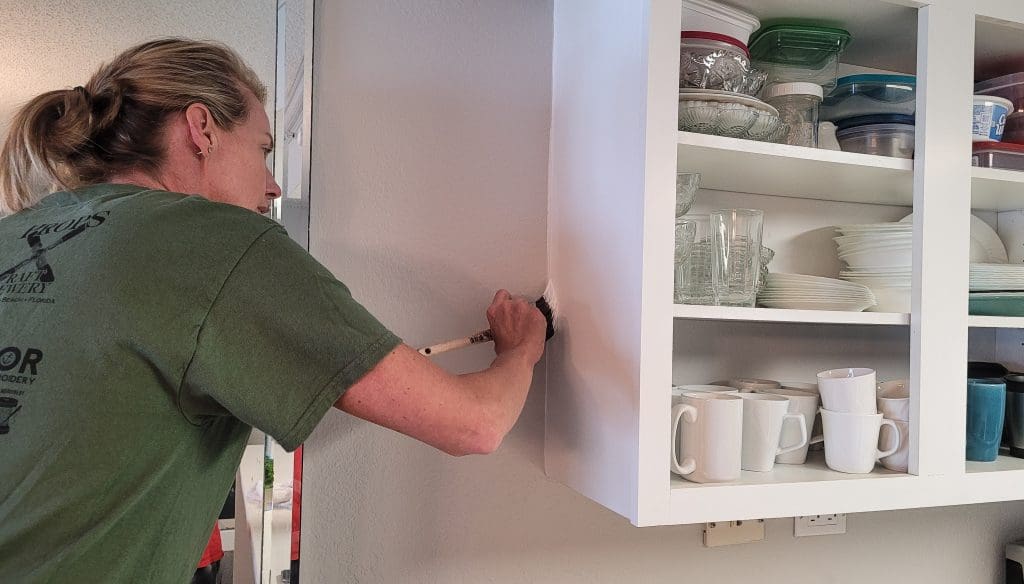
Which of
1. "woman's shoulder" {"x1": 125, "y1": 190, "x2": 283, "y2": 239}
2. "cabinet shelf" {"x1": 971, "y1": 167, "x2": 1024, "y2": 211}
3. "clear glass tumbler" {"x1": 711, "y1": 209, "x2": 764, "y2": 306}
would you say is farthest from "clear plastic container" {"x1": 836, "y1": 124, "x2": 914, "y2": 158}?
"woman's shoulder" {"x1": 125, "y1": 190, "x2": 283, "y2": 239}

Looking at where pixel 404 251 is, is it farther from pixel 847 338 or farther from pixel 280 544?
pixel 847 338

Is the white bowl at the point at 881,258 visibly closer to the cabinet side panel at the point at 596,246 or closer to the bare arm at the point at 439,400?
the cabinet side panel at the point at 596,246

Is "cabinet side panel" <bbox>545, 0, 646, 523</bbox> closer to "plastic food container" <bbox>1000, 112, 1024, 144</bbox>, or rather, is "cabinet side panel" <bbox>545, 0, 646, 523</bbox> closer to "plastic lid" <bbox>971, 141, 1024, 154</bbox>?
"plastic lid" <bbox>971, 141, 1024, 154</bbox>

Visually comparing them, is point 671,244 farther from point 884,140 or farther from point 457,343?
point 884,140

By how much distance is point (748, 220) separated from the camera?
988 mm

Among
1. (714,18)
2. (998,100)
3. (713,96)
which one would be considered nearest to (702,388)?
(713,96)

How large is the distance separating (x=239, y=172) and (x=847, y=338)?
105 cm

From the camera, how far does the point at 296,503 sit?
38.2 inches

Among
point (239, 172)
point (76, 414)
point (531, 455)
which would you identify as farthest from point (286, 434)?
point (531, 455)

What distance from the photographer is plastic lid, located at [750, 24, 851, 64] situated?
106 cm

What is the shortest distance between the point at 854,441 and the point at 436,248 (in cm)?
64

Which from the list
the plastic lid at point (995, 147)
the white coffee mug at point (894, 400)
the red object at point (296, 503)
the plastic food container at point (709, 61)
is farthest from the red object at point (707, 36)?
the red object at point (296, 503)

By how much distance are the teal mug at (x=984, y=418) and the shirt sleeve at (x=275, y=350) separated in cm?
91

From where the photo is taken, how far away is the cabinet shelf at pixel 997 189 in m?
1.05
